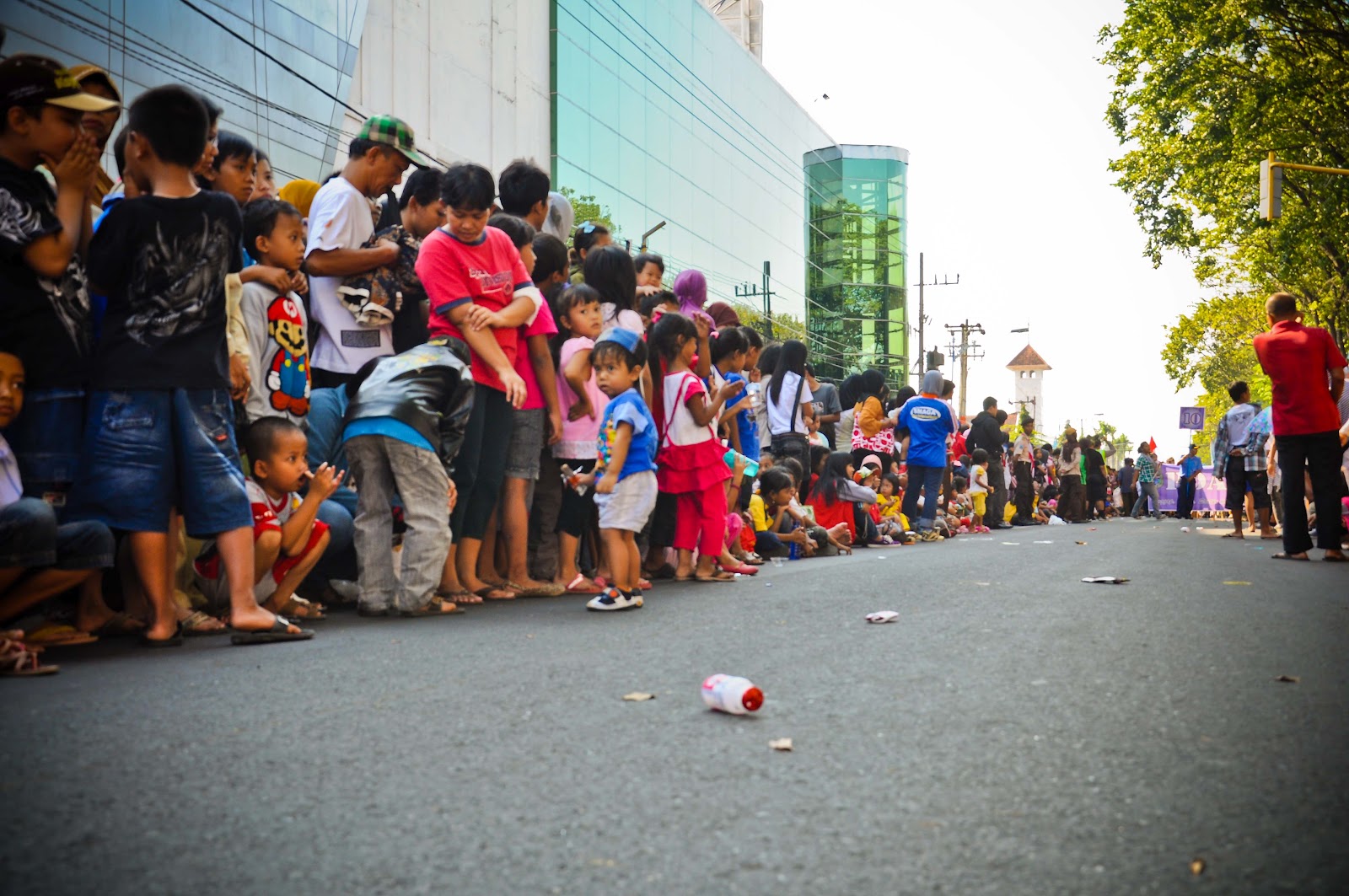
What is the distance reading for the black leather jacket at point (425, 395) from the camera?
18.5 feet

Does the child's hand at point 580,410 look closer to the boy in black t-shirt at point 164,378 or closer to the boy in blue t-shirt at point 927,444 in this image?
the boy in black t-shirt at point 164,378

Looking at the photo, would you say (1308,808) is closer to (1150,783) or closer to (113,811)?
(1150,783)

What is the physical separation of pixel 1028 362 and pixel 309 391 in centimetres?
19677

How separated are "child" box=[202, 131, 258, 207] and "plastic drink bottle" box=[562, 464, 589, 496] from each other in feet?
7.52

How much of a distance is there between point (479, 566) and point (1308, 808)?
5044mm

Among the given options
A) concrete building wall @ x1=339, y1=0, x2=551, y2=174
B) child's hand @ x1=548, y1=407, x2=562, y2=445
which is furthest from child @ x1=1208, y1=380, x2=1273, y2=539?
concrete building wall @ x1=339, y1=0, x2=551, y2=174

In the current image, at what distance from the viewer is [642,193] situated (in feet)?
150

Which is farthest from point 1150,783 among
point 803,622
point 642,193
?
point 642,193

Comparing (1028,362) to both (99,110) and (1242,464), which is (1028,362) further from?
(99,110)

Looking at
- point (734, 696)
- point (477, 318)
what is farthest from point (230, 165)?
point (734, 696)

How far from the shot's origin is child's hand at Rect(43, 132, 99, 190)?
452 centimetres

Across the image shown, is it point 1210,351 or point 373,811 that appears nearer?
point 373,811

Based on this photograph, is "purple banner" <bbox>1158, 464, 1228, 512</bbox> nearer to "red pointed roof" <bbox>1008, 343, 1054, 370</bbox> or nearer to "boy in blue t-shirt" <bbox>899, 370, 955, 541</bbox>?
"boy in blue t-shirt" <bbox>899, 370, 955, 541</bbox>

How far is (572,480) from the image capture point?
680 cm
